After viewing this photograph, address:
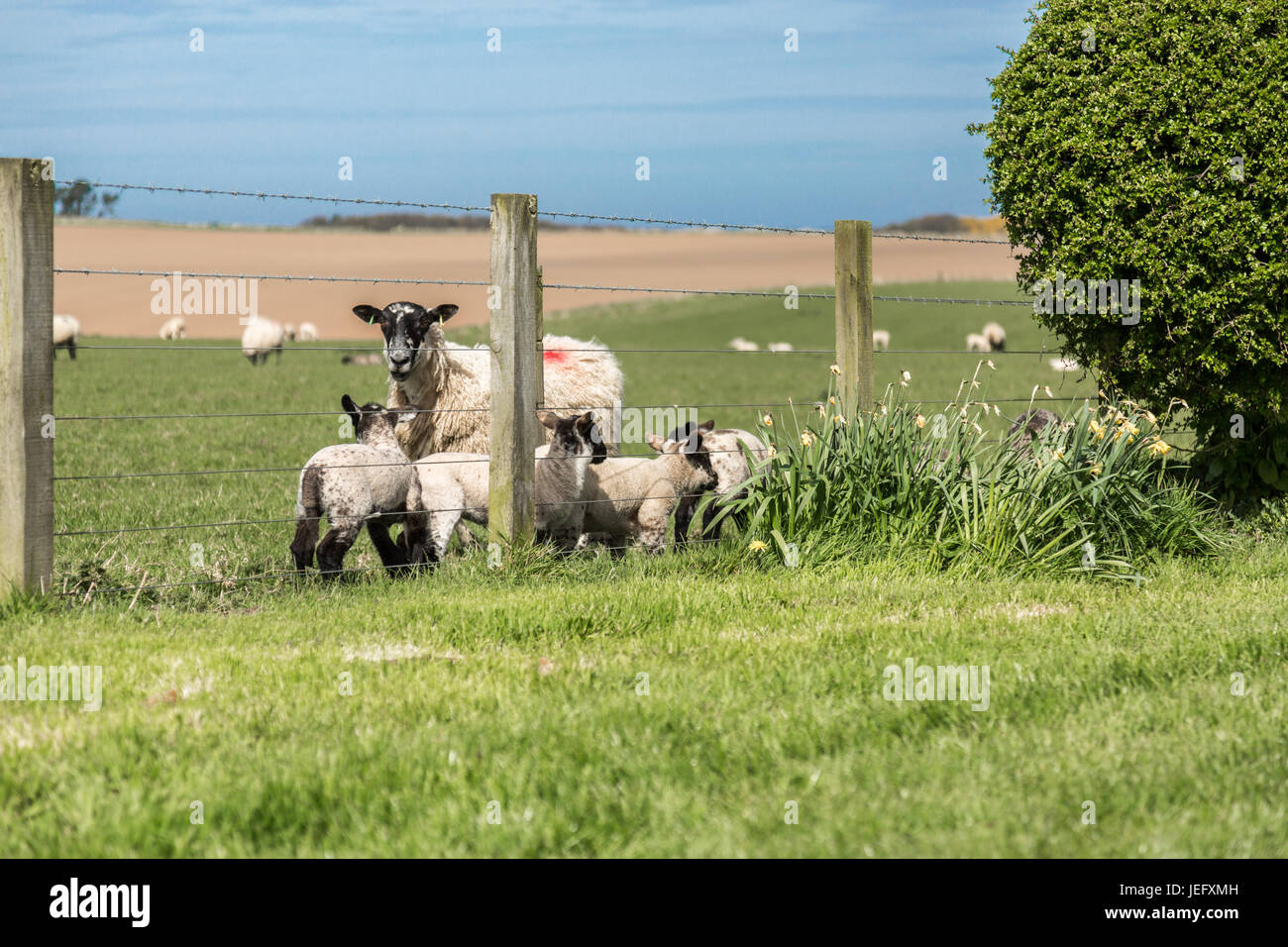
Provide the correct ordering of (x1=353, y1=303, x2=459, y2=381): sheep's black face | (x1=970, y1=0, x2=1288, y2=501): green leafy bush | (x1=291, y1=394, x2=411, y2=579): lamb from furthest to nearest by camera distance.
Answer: (x1=353, y1=303, x2=459, y2=381): sheep's black face, (x1=970, y1=0, x2=1288, y2=501): green leafy bush, (x1=291, y1=394, x2=411, y2=579): lamb

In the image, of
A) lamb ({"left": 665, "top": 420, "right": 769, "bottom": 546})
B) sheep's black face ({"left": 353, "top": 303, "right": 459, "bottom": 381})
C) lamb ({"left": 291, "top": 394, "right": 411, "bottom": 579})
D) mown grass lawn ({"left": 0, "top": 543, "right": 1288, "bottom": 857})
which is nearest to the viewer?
mown grass lawn ({"left": 0, "top": 543, "right": 1288, "bottom": 857})

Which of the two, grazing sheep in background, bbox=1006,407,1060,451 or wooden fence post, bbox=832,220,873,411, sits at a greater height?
wooden fence post, bbox=832,220,873,411

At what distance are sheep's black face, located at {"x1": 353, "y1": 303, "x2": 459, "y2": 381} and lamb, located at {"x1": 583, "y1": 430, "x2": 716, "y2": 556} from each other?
61.4 inches

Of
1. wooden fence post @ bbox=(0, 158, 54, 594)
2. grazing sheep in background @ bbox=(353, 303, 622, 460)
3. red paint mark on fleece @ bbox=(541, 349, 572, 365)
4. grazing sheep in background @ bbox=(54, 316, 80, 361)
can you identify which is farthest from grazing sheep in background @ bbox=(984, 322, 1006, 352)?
wooden fence post @ bbox=(0, 158, 54, 594)

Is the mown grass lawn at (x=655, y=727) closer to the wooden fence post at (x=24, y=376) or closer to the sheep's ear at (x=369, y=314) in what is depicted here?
the wooden fence post at (x=24, y=376)

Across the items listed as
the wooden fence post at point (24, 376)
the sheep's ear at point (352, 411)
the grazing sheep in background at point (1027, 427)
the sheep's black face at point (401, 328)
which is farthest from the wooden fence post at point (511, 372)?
the grazing sheep in background at point (1027, 427)

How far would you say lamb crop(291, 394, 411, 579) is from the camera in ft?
22.1

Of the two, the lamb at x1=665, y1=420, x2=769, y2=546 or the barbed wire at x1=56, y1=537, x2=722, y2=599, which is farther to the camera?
the lamb at x1=665, y1=420, x2=769, y2=546

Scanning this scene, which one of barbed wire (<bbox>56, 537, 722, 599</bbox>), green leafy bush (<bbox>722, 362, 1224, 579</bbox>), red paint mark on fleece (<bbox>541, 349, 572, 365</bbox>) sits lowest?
barbed wire (<bbox>56, 537, 722, 599</bbox>)

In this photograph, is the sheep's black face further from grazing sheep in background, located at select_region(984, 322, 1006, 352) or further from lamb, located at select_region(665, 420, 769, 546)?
grazing sheep in background, located at select_region(984, 322, 1006, 352)

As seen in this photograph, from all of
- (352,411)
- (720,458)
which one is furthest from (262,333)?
(352,411)

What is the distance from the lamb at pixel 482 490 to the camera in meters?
7.20

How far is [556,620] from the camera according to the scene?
5.64 meters
